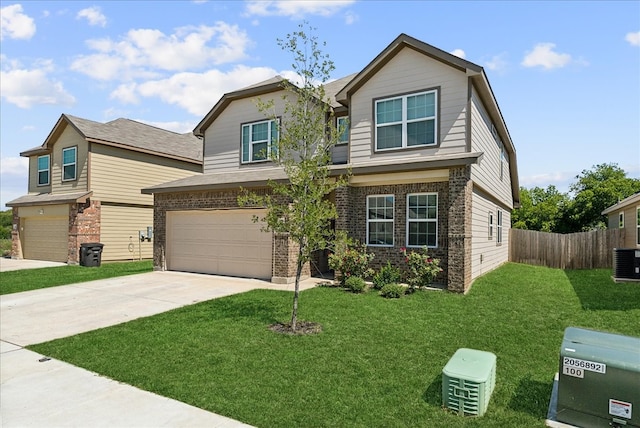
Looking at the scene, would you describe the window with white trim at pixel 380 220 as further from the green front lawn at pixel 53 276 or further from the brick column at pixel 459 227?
the green front lawn at pixel 53 276

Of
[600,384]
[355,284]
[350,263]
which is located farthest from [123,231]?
[600,384]

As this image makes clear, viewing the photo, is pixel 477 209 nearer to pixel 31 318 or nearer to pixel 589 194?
pixel 31 318

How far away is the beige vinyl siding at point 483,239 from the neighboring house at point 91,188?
16840 millimetres

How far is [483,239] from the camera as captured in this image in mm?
Result: 13305

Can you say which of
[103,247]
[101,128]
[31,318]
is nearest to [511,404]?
[31,318]

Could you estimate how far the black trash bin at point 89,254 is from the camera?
17.8 metres

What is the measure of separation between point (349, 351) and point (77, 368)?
4.05m

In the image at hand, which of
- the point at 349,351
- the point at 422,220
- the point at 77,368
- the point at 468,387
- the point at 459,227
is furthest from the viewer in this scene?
the point at 422,220

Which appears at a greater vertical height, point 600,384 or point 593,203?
point 593,203

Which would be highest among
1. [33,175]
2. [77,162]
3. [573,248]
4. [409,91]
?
[409,91]

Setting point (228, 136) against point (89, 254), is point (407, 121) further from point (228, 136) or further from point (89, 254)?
point (89, 254)

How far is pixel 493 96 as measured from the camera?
40.9 ft

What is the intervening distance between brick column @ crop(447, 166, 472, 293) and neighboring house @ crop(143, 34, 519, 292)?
0.09 ft

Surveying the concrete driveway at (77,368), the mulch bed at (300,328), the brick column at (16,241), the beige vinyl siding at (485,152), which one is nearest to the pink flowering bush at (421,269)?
the beige vinyl siding at (485,152)
